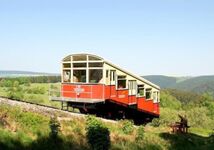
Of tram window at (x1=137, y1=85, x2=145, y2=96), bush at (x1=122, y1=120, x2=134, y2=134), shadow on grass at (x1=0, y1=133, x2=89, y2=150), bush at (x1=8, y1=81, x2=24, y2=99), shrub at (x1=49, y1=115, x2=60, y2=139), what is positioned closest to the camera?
shadow on grass at (x1=0, y1=133, x2=89, y2=150)

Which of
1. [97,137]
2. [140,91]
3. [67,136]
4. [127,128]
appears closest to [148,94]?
[140,91]

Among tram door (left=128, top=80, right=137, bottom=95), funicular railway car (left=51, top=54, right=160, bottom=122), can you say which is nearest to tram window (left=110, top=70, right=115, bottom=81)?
funicular railway car (left=51, top=54, right=160, bottom=122)

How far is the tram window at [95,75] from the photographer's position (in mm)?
23000

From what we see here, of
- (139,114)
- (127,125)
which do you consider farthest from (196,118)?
(127,125)

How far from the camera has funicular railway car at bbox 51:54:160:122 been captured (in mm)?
22875

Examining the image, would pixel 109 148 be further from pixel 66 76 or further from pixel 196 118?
pixel 196 118

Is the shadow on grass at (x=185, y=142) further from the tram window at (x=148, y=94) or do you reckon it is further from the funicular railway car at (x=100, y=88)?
the tram window at (x=148, y=94)

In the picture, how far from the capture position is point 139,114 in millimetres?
27109

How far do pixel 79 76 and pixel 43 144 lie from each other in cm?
1090

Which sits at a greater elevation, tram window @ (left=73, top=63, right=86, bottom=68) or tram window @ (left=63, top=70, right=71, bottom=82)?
tram window @ (left=73, top=63, right=86, bottom=68)

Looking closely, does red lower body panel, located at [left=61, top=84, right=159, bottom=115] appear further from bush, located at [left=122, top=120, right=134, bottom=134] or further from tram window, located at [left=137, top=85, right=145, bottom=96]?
bush, located at [left=122, top=120, right=134, bottom=134]

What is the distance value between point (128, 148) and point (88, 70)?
8.67m

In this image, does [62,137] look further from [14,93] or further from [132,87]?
[14,93]

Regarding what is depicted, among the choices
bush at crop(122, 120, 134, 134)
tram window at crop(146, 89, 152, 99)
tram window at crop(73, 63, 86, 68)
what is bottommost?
bush at crop(122, 120, 134, 134)
